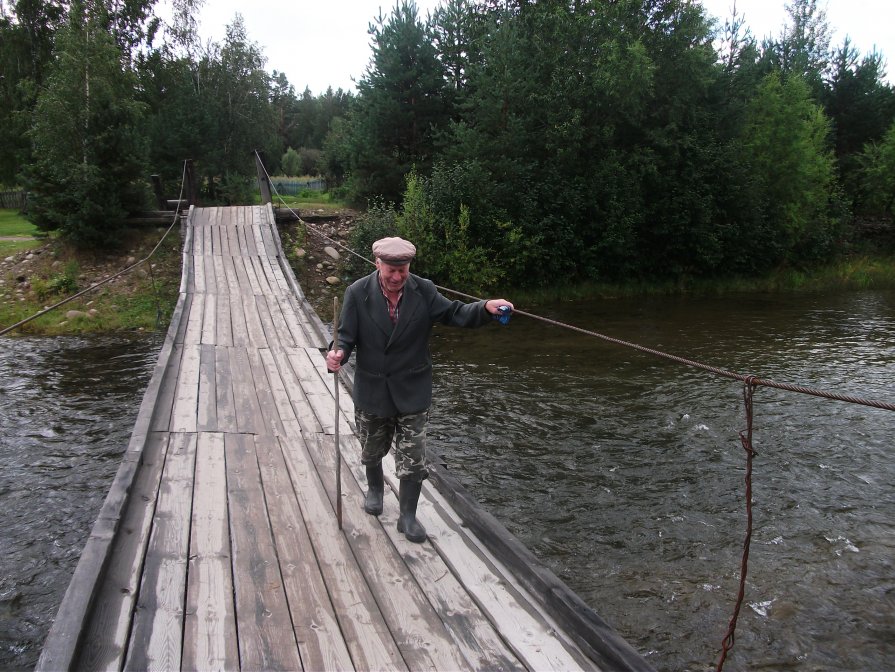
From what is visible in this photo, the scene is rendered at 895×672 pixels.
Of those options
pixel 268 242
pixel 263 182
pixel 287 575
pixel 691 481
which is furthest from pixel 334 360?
pixel 263 182

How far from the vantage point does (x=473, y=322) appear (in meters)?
3.67

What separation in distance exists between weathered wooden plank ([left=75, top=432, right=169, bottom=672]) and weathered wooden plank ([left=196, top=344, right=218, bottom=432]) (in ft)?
3.12

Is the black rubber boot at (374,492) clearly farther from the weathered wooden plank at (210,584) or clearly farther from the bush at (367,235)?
the bush at (367,235)

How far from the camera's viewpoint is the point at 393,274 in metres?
3.59

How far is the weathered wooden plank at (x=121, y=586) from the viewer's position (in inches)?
110

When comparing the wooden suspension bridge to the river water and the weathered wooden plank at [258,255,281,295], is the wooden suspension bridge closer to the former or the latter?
the river water

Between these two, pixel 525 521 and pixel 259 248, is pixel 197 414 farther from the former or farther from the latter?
pixel 259 248

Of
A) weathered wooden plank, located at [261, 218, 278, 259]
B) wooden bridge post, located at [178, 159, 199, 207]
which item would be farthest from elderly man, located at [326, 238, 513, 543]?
wooden bridge post, located at [178, 159, 199, 207]

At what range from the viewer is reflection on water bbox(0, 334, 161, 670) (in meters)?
4.72

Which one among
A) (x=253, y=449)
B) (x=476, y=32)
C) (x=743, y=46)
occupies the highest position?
(x=743, y=46)

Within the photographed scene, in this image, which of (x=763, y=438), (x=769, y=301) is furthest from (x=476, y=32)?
(x=763, y=438)

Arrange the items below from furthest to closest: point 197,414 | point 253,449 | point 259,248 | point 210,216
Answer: point 210,216
point 259,248
point 197,414
point 253,449

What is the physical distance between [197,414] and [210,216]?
33.4ft

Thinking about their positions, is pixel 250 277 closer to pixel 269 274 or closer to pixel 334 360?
pixel 269 274
